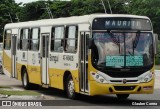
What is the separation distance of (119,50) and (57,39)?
3.75 meters

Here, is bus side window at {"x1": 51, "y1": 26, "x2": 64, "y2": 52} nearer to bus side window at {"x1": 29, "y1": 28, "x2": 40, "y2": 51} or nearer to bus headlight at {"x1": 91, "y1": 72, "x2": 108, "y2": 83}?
bus side window at {"x1": 29, "y1": 28, "x2": 40, "y2": 51}

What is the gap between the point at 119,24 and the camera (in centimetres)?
1720

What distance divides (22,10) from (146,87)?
95.6 metres

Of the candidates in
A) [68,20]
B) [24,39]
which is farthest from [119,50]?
[24,39]

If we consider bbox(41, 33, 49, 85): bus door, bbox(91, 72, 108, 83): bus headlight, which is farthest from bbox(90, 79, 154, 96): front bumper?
bbox(41, 33, 49, 85): bus door

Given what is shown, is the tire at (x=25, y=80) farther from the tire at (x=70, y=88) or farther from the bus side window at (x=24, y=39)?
the tire at (x=70, y=88)

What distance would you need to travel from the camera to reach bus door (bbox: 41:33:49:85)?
2108 centimetres

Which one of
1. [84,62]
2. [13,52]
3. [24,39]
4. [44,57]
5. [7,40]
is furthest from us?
[7,40]

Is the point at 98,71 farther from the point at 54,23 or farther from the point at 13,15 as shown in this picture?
the point at 13,15

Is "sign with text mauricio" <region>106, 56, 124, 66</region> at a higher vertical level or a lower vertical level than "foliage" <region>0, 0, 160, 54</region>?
higher

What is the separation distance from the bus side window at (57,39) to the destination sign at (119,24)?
264 cm

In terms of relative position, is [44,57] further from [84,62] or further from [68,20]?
[84,62]

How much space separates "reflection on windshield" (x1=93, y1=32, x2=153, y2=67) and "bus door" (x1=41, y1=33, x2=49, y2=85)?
4554 millimetres

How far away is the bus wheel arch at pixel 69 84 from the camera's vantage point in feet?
60.4
